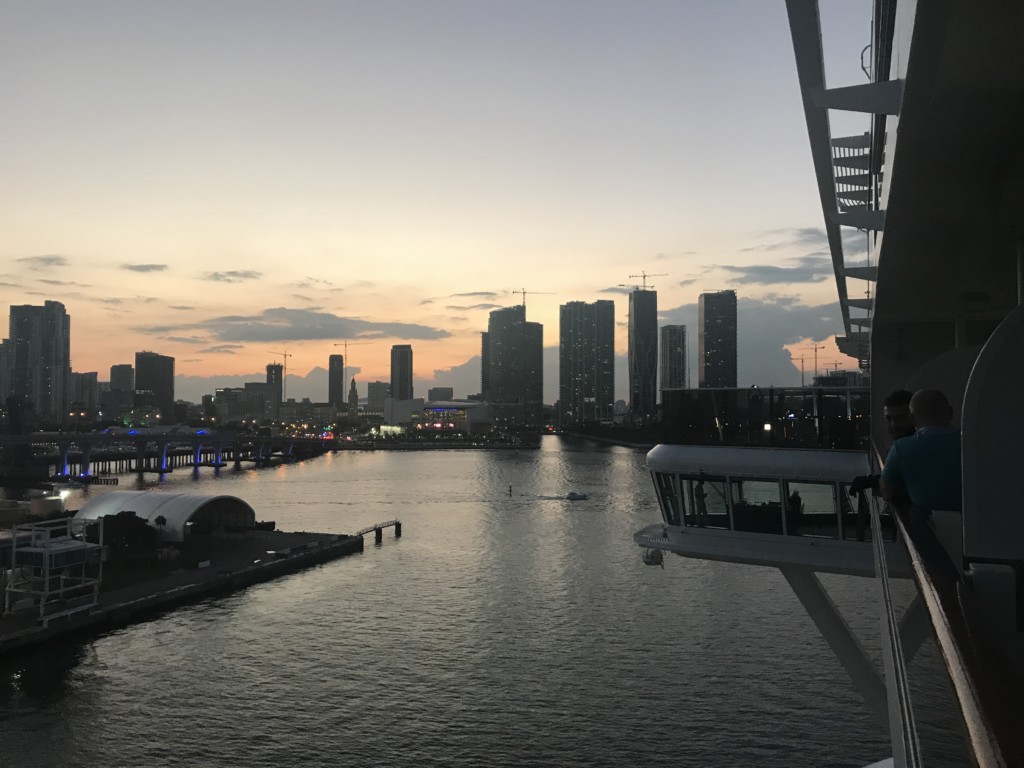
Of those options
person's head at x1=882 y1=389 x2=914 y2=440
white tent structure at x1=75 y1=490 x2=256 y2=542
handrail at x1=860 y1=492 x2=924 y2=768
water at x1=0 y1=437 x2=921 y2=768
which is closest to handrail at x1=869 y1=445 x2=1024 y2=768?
handrail at x1=860 y1=492 x2=924 y2=768

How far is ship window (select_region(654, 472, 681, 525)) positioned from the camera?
41.7 ft

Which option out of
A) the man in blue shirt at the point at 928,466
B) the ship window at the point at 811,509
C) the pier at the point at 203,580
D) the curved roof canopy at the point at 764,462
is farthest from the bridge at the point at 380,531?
the man in blue shirt at the point at 928,466

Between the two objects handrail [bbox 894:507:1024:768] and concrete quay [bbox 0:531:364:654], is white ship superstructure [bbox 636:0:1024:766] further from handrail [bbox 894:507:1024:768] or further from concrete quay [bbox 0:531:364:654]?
concrete quay [bbox 0:531:364:654]

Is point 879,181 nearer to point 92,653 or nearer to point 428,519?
point 92,653

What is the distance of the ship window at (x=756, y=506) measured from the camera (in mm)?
11758

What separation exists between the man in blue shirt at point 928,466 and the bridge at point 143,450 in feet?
371

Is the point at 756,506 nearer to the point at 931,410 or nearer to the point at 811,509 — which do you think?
the point at 811,509

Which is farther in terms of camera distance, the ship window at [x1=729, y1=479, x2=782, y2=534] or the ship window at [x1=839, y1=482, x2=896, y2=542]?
the ship window at [x1=729, y1=479, x2=782, y2=534]

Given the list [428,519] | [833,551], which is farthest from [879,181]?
[428,519]

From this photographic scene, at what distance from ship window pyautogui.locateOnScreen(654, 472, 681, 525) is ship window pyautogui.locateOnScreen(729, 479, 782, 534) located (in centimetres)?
93

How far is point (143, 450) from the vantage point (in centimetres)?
12644

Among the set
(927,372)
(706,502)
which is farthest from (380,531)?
(927,372)

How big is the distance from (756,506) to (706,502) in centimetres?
79

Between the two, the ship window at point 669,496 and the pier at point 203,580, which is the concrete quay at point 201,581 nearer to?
the pier at point 203,580
